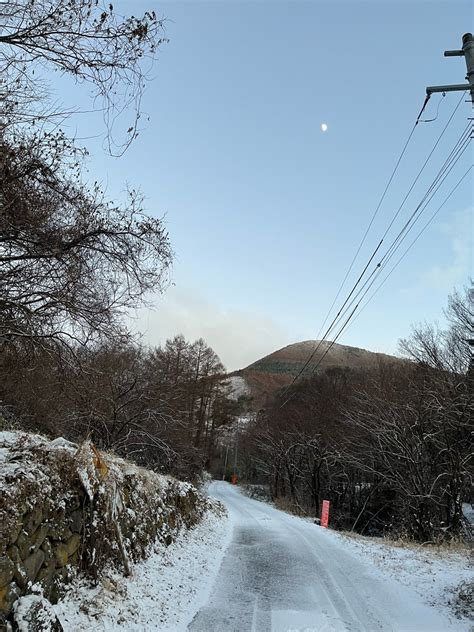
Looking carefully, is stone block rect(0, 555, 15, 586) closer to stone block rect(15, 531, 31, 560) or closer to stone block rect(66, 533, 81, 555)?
stone block rect(15, 531, 31, 560)

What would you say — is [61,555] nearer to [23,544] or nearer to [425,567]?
[23,544]

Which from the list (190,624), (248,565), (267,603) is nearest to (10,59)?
(190,624)

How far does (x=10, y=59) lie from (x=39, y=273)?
111 inches

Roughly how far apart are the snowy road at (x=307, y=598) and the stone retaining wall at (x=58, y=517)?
1.35 m

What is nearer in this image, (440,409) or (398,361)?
(440,409)

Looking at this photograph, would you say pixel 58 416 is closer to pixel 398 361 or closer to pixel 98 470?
pixel 98 470

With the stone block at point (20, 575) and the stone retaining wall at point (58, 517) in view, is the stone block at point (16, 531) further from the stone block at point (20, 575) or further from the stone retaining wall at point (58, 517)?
the stone block at point (20, 575)

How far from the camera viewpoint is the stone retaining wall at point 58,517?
3.46 metres

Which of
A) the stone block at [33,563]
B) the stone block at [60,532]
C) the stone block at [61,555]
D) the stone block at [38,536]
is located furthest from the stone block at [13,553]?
the stone block at [61,555]

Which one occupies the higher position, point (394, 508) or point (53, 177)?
point (53, 177)

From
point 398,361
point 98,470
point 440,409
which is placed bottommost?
point 98,470

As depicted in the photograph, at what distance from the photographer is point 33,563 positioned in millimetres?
3660

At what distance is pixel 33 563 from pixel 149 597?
2.02m

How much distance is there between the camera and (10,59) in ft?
13.1
